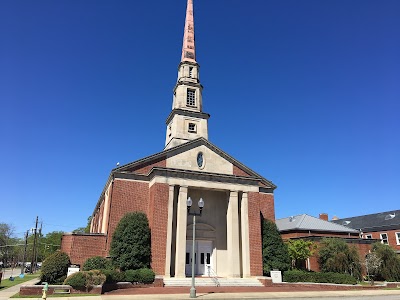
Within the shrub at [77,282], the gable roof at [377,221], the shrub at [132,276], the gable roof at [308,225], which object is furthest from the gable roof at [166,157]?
the gable roof at [377,221]

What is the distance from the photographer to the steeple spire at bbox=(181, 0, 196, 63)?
40.2 m

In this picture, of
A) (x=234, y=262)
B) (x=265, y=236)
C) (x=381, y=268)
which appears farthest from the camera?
(x=381, y=268)

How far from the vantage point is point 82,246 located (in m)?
27.3

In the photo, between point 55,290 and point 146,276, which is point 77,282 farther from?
point 146,276

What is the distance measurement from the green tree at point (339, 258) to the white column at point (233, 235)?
42.7ft

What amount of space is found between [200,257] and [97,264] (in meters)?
9.93

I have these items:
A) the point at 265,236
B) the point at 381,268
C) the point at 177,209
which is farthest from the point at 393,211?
the point at 177,209

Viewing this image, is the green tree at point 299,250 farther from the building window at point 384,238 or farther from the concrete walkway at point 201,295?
the building window at point 384,238

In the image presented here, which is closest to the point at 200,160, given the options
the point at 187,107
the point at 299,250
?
the point at 187,107

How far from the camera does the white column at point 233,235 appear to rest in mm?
28375

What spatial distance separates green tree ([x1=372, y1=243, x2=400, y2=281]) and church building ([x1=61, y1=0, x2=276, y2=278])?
49.0 ft

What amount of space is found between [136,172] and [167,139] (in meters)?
8.86

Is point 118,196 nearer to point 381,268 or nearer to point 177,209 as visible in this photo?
point 177,209

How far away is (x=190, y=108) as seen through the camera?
3703 cm
